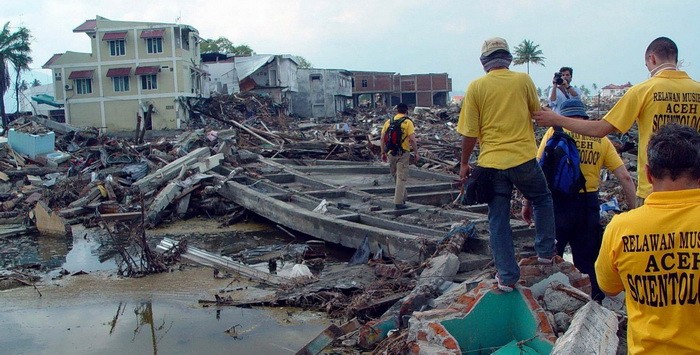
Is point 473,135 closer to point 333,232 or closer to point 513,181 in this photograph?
point 513,181

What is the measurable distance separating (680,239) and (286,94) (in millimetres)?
57202

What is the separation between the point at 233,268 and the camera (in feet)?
28.8

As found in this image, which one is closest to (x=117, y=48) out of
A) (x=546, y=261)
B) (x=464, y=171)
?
(x=464, y=171)

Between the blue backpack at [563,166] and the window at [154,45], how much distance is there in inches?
1646

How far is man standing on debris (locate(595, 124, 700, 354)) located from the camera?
2.31m

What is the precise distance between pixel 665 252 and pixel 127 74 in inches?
1801

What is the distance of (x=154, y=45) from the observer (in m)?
43.9

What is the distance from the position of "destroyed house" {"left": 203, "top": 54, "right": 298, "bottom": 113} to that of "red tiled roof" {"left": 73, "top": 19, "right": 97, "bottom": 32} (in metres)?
10.7

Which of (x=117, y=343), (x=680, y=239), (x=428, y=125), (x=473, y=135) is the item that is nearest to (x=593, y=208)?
(x=473, y=135)

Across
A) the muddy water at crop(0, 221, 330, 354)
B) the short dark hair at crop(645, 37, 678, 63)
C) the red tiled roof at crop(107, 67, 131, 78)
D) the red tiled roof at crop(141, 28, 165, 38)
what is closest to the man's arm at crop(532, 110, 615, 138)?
the short dark hair at crop(645, 37, 678, 63)

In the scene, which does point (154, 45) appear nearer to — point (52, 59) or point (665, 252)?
point (52, 59)

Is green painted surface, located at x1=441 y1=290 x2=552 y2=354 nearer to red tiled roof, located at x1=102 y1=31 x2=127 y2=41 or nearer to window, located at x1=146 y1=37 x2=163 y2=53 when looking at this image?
window, located at x1=146 y1=37 x2=163 y2=53

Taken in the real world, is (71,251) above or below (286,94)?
below

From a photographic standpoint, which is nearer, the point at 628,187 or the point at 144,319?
the point at 628,187
